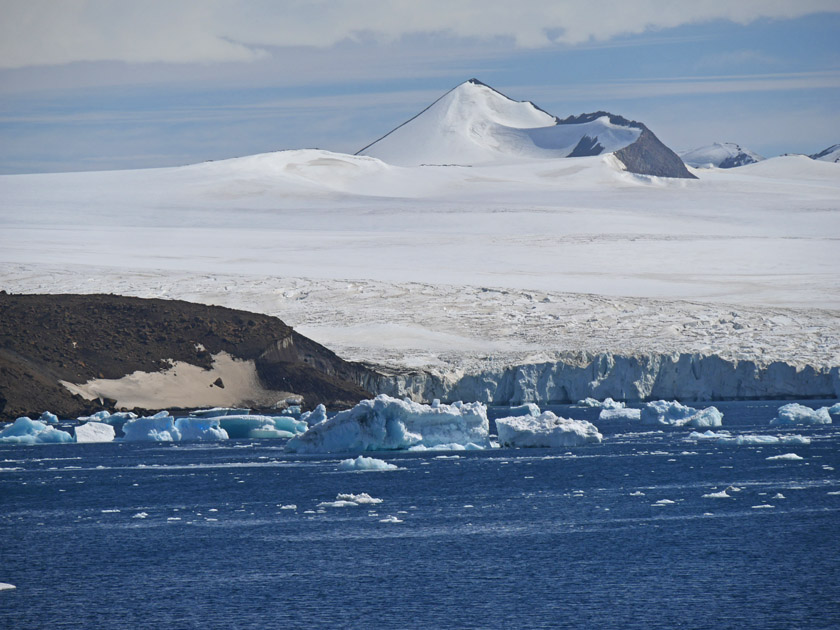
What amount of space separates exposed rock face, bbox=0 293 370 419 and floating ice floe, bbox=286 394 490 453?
18330 mm

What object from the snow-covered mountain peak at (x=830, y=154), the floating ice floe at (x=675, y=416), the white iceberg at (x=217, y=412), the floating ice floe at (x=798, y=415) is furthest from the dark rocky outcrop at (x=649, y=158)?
the floating ice floe at (x=798, y=415)

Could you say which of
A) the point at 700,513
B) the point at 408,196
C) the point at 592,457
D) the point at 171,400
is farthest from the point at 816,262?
the point at 700,513

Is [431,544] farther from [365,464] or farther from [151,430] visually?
[151,430]

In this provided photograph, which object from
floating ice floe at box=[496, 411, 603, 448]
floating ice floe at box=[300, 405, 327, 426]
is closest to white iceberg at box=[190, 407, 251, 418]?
floating ice floe at box=[300, 405, 327, 426]

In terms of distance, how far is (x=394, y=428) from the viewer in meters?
36.2

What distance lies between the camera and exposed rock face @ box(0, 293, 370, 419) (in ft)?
173

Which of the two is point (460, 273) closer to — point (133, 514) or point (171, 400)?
point (171, 400)

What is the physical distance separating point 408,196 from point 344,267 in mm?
32379

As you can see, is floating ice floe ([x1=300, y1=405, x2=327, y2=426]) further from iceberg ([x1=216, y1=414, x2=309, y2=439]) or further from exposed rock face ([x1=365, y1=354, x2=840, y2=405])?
exposed rock face ([x1=365, y1=354, x2=840, y2=405])

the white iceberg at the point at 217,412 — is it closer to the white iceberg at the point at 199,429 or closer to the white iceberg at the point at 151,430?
the white iceberg at the point at 199,429

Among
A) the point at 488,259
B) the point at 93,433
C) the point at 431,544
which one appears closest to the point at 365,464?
the point at 431,544

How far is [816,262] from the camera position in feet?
306

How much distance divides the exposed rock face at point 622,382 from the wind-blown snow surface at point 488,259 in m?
0.11

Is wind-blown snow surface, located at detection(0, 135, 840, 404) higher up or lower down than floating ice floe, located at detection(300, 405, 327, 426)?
higher up
